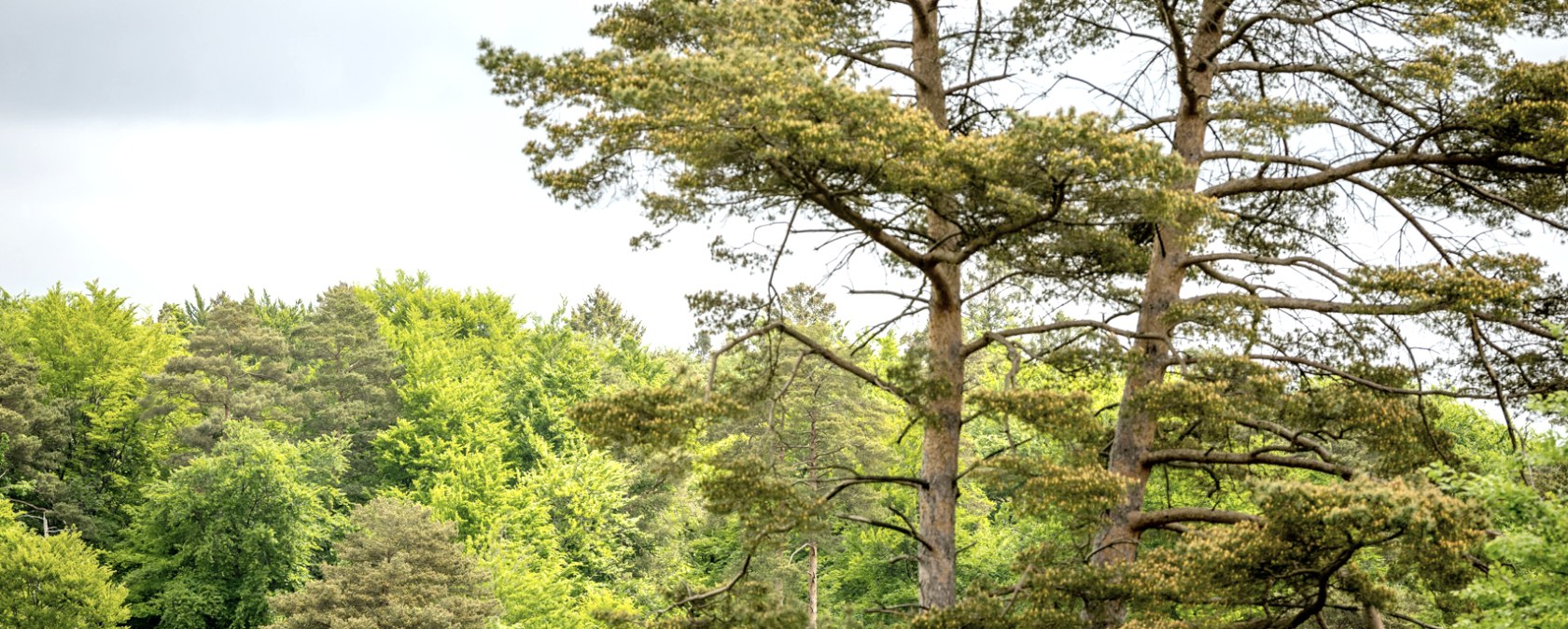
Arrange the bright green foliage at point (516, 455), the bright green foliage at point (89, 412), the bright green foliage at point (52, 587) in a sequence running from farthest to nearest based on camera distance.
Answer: the bright green foliage at point (89, 412) → the bright green foliage at point (516, 455) → the bright green foliage at point (52, 587)

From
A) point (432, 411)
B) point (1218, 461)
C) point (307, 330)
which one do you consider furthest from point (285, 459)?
point (1218, 461)

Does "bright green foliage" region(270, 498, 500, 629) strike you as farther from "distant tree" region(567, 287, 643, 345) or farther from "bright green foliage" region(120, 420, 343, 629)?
"distant tree" region(567, 287, 643, 345)

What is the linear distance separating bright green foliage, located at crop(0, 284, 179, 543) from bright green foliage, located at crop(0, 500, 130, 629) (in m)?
5.71

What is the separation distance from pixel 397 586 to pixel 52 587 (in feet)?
27.5

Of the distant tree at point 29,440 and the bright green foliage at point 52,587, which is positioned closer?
the bright green foliage at point 52,587

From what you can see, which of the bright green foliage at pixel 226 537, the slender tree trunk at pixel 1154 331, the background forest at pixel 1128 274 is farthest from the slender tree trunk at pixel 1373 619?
the bright green foliage at pixel 226 537

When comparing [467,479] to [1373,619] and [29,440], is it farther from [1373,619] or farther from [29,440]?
[1373,619]

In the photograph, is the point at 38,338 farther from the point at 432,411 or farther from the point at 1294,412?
the point at 1294,412

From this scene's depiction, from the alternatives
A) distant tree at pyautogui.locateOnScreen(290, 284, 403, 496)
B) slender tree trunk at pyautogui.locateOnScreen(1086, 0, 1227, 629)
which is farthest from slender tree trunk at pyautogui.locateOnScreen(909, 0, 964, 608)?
distant tree at pyautogui.locateOnScreen(290, 284, 403, 496)

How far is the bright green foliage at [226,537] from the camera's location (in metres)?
33.9

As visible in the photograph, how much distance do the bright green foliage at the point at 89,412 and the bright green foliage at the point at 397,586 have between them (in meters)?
12.9

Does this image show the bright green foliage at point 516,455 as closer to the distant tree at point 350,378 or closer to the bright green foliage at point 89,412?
the distant tree at point 350,378

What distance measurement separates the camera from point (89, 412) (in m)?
38.8

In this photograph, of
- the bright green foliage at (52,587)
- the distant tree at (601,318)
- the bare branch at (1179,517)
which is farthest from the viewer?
the distant tree at (601,318)
